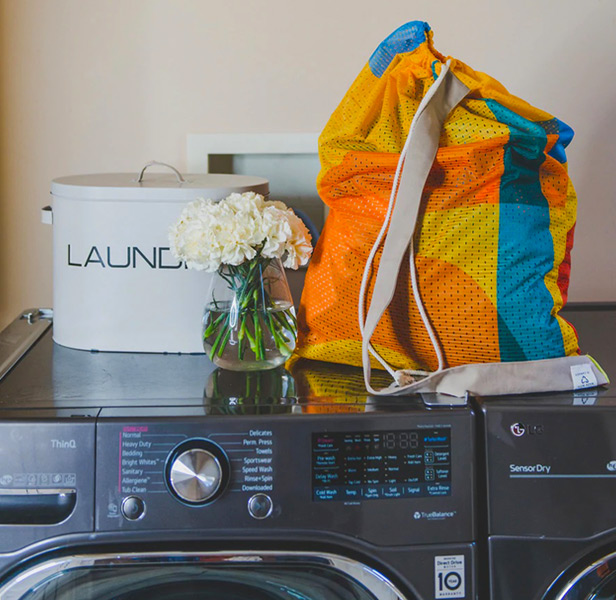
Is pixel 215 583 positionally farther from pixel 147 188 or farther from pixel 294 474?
pixel 147 188

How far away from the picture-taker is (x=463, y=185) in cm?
100

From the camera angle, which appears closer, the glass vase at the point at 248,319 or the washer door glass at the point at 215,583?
the washer door glass at the point at 215,583

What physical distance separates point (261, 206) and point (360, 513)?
0.43 metres

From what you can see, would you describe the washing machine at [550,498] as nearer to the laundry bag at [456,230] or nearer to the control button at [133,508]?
the laundry bag at [456,230]

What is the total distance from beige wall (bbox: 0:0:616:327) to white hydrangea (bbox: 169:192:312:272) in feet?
1.85

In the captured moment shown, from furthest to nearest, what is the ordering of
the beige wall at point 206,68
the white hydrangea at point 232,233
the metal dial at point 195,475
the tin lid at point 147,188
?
the beige wall at point 206,68 → the tin lid at point 147,188 → the white hydrangea at point 232,233 → the metal dial at point 195,475

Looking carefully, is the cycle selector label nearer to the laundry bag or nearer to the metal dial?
the metal dial

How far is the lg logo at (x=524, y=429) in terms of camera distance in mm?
946

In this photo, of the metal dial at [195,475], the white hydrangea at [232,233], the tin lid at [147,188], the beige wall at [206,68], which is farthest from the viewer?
the beige wall at [206,68]

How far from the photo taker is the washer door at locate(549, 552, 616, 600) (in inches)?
37.5

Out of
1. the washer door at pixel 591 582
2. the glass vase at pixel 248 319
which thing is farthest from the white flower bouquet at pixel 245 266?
the washer door at pixel 591 582

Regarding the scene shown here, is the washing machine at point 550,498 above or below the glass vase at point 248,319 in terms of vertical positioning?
below

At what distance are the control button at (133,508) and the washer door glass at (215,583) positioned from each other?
62mm

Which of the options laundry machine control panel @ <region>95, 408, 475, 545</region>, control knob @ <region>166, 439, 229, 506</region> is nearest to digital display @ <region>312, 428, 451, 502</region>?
laundry machine control panel @ <region>95, 408, 475, 545</region>
